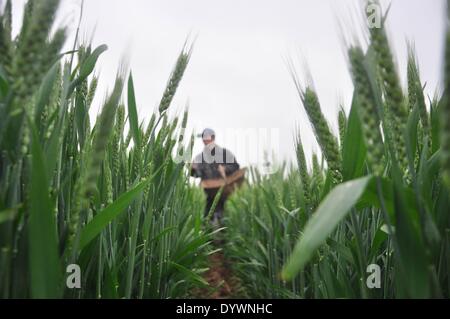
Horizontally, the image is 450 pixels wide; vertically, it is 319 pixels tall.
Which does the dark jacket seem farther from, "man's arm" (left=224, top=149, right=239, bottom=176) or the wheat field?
the wheat field

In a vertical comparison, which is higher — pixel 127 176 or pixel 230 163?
pixel 230 163

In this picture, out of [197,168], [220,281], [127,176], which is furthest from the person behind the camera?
[197,168]

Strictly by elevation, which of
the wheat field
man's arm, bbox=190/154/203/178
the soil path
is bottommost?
the soil path

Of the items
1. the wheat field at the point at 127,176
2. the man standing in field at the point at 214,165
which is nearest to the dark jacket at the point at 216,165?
the man standing in field at the point at 214,165

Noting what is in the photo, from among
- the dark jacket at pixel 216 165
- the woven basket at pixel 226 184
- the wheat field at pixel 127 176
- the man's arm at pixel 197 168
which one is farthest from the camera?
the woven basket at pixel 226 184

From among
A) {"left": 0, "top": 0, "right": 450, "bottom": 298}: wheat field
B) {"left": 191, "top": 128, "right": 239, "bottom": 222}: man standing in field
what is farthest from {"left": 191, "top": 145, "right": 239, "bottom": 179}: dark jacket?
{"left": 0, "top": 0, "right": 450, "bottom": 298}: wheat field

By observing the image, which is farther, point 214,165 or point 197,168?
point 214,165

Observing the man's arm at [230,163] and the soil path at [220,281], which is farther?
the man's arm at [230,163]

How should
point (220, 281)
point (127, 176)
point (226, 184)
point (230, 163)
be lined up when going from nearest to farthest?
point (127, 176)
point (220, 281)
point (226, 184)
point (230, 163)

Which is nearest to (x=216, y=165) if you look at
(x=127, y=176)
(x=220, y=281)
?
(x=220, y=281)

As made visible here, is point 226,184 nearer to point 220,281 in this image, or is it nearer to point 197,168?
point 197,168

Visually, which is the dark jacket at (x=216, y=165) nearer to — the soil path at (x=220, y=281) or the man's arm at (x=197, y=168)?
the man's arm at (x=197, y=168)

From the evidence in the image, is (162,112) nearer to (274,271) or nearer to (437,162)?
(437,162)
